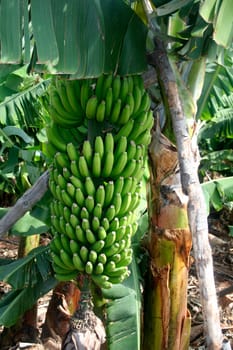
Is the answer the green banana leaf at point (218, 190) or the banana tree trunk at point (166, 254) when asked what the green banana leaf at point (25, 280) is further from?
the green banana leaf at point (218, 190)

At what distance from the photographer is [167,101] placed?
1.42 m

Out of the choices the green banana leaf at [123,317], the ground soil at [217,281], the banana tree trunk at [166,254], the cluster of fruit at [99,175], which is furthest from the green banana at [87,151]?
the ground soil at [217,281]

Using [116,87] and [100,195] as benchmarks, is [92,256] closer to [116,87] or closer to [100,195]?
[100,195]

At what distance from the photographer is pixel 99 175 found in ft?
4.35

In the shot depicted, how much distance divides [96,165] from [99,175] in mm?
39

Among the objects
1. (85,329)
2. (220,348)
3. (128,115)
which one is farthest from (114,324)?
(128,115)

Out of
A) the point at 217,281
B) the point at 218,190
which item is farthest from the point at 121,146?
the point at 217,281

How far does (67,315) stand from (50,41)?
57.2 inches

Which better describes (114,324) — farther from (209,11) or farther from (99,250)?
(209,11)

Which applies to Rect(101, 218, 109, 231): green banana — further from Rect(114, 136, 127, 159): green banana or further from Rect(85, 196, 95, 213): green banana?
Rect(114, 136, 127, 159): green banana

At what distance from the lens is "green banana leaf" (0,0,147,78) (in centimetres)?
119

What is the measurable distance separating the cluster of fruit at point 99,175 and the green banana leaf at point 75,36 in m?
0.08

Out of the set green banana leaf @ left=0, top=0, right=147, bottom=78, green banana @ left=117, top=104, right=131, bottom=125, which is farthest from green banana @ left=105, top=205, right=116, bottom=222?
green banana leaf @ left=0, top=0, right=147, bottom=78

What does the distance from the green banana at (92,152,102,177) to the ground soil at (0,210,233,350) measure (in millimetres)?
1530
